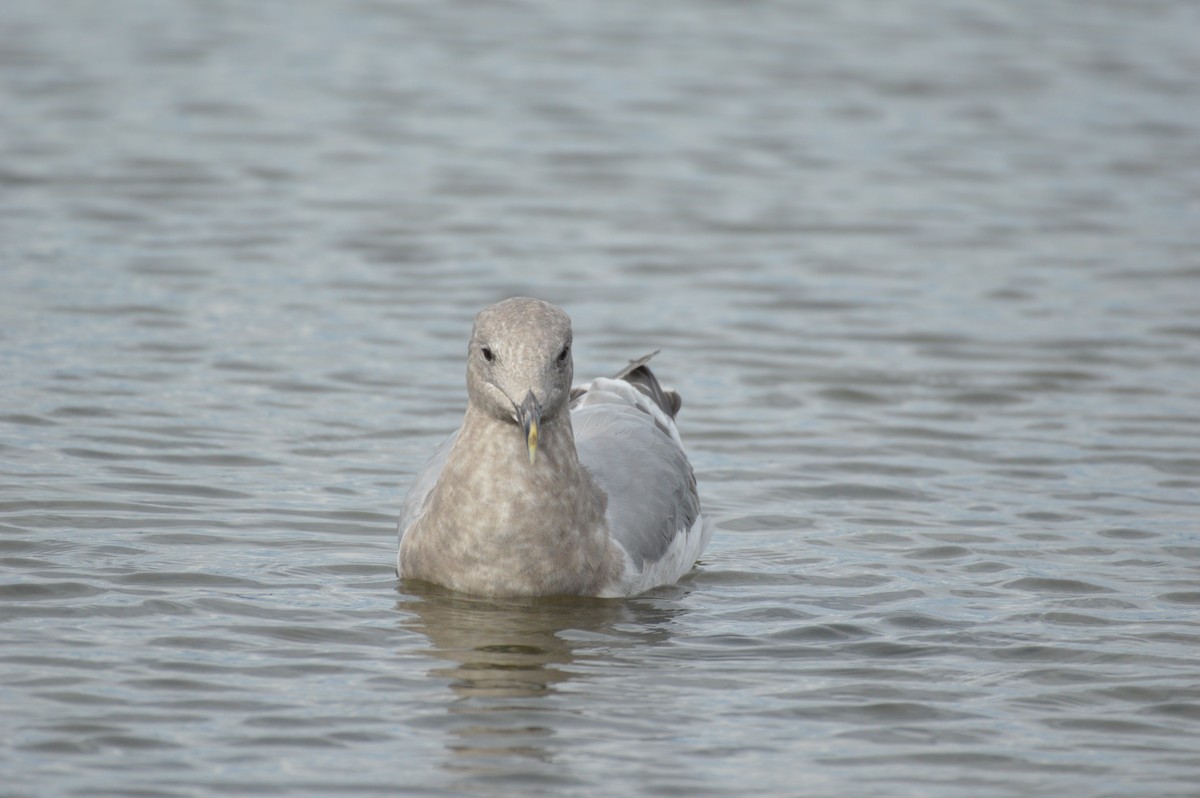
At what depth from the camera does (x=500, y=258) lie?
15008mm

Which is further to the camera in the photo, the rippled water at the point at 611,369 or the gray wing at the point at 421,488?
the gray wing at the point at 421,488

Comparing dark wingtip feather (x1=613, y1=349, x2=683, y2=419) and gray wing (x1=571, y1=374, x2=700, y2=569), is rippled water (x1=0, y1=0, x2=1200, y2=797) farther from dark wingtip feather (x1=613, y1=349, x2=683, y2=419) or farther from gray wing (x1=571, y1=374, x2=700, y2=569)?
dark wingtip feather (x1=613, y1=349, x2=683, y2=419)

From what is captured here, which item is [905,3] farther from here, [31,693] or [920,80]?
[31,693]

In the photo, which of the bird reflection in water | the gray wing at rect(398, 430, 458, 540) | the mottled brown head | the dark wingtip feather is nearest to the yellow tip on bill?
the mottled brown head

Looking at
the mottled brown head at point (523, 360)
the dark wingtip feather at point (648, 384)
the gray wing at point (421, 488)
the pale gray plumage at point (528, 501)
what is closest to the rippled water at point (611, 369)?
the pale gray plumage at point (528, 501)

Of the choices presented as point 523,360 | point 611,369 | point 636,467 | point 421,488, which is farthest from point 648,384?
point 523,360

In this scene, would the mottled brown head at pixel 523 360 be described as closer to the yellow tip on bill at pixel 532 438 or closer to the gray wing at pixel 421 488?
the yellow tip on bill at pixel 532 438

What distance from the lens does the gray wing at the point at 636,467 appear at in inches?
349

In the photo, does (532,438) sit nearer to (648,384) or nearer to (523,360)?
(523,360)

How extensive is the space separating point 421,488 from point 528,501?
0.85 m

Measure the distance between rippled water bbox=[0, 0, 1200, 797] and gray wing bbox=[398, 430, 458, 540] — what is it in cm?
29

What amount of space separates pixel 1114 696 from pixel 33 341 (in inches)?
294

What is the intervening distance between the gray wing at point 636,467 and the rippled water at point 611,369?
29 cm

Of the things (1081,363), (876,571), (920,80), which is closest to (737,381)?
(1081,363)
